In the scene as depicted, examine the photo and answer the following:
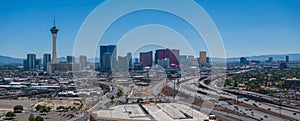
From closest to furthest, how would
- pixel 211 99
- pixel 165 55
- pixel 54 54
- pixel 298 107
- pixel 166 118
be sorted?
pixel 166 118 → pixel 298 107 → pixel 211 99 → pixel 165 55 → pixel 54 54

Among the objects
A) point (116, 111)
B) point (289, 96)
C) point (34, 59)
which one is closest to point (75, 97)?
point (116, 111)

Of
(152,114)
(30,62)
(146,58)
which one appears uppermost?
(146,58)

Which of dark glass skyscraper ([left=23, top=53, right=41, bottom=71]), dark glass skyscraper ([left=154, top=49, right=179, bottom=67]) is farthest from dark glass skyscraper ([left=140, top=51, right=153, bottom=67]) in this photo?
dark glass skyscraper ([left=23, top=53, right=41, bottom=71])

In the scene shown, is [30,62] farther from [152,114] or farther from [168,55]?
[152,114]

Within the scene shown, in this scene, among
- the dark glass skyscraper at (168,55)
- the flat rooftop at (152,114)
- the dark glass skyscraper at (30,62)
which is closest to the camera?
the flat rooftop at (152,114)

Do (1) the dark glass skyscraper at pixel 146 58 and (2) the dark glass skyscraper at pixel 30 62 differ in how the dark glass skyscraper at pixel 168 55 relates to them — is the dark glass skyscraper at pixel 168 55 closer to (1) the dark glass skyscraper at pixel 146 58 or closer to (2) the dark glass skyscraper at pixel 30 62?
→ (1) the dark glass skyscraper at pixel 146 58

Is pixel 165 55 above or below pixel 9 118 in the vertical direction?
above

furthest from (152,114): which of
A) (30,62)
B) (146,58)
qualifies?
(30,62)

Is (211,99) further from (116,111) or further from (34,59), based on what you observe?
(34,59)

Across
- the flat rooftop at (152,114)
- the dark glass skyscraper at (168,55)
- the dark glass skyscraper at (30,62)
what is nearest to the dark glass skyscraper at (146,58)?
the dark glass skyscraper at (168,55)

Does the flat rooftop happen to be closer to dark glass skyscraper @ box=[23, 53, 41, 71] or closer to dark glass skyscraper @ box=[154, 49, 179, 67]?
dark glass skyscraper @ box=[154, 49, 179, 67]

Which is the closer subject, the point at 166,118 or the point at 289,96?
the point at 166,118
